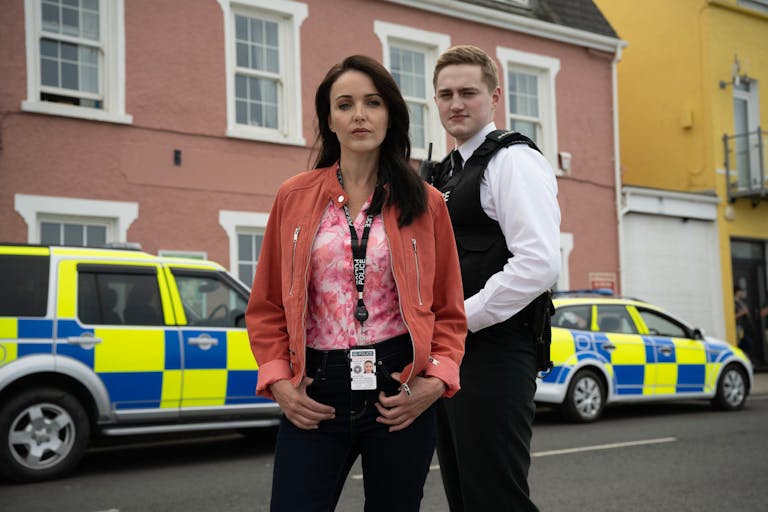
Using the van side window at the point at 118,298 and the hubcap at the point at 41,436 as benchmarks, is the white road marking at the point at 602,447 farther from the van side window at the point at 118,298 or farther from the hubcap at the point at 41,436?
the hubcap at the point at 41,436

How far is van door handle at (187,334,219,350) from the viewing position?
7605mm

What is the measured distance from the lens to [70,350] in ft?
23.1

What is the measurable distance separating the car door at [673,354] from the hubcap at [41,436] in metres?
7.34

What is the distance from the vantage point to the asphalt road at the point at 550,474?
5.83 meters

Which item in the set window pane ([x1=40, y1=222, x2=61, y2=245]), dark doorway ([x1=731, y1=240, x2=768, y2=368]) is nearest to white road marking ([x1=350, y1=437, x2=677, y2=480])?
window pane ([x1=40, y1=222, x2=61, y2=245])

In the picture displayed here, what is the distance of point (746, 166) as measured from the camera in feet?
62.6

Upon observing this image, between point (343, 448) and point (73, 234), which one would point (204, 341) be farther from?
point (343, 448)

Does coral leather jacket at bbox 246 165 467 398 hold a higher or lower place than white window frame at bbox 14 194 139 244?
lower

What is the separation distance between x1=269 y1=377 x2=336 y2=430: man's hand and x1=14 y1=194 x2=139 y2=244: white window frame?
369 inches

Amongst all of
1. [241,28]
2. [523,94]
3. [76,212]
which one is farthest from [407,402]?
[523,94]

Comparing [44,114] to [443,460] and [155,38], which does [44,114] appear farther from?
[443,460]

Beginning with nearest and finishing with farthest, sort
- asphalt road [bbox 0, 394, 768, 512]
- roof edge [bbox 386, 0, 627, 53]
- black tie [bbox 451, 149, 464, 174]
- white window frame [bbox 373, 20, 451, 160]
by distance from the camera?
1. black tie [bbox 451, 149, 464, 174]
2. asphalt road [bbox 0, 394, 768, 512]
3. white window frame [bbox 373, 20, 451, 160]
4. roof edge [bbox 386, 0, 627, 53]

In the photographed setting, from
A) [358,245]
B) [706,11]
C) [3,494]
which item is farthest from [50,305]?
[706,11]

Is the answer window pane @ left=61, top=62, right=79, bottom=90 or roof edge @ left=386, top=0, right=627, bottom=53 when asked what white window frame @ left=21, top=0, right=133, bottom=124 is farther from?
roof edge @ left=386, top=0, right=627, bottom=53
